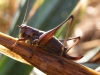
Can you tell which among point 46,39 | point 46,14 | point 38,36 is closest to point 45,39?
point 46,39

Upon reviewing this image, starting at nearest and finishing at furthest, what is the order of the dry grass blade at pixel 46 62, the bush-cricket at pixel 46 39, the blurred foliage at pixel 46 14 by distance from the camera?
the dry grass blade at pixel 46 62
the bush-cricket at pixel 46 39
the blurred foliage at pixel 46 14

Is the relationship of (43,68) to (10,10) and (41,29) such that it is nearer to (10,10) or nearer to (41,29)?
(41,29)

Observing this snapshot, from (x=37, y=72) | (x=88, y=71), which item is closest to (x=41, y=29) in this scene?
(x=37, y=72)

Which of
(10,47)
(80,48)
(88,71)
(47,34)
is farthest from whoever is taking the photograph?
(80,48)

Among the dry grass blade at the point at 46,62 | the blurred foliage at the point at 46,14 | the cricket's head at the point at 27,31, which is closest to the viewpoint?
the dry grass blade at the point at 46,62

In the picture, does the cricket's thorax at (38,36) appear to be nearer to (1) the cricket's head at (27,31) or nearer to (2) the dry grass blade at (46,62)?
(1) the cricket's head at (27,31)

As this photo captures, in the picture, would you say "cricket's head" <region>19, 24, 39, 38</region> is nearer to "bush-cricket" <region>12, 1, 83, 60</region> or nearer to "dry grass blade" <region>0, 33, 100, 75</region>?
"bush-cricket" <region>12, 1, 83, 60</region>

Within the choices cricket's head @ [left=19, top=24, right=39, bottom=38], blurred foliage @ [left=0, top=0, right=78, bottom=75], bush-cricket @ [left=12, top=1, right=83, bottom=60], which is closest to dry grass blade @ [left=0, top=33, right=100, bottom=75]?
bush-cricket @ [left=12, top=1, right=83, bottom=60]

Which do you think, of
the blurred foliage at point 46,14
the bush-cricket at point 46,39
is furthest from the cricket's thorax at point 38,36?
the blurred foliage at point 46,14

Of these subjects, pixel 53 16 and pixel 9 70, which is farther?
pixel 53 16
